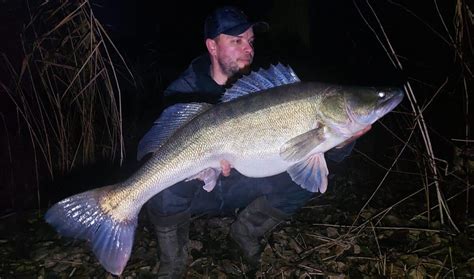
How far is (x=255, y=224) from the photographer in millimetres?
3482

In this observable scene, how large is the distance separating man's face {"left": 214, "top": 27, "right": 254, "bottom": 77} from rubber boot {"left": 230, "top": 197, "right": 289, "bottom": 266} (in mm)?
960

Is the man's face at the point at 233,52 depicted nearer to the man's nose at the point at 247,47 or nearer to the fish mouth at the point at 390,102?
the man's nose at the point at 247,47

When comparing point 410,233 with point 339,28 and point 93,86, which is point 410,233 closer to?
point 93,86

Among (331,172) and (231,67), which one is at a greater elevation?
(231,67)

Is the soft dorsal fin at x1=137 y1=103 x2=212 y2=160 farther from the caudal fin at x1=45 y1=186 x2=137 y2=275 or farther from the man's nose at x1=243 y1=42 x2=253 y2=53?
the man's nose at x1=243 y1=42 x2=253 y2=53

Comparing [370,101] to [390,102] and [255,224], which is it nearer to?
[390,102]

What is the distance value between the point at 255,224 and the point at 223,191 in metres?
0.33

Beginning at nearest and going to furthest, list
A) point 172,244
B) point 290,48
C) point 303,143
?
point 303,143
point 172,244
point 290,48

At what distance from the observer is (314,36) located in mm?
8539

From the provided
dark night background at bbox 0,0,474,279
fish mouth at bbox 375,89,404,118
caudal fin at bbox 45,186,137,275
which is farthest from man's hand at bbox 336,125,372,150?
caudal fin at bbox 45,186,137,275

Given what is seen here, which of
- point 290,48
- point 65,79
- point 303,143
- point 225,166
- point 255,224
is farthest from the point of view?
point 290,48

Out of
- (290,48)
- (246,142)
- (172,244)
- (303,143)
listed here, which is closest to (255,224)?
(172,244)

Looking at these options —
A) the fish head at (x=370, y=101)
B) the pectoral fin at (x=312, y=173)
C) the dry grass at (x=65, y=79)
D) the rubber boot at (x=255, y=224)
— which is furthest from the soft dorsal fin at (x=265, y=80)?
the dry grass at (x=65, y=79)

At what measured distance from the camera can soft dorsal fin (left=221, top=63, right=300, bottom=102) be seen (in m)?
2.81
